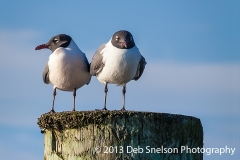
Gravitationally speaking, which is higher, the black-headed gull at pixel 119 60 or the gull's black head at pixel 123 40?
the gull's black head at pixel 123 40

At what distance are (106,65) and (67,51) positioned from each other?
101cm

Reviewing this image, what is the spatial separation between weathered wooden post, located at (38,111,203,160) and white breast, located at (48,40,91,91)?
378 centimetres

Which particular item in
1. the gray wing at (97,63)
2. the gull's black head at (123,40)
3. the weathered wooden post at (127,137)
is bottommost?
the weathered wooden post at (127,137)

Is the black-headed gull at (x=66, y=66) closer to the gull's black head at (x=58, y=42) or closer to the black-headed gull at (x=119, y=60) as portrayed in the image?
the gull's black head at (x=58, y=42)

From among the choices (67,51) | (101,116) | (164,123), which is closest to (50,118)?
(101,116)

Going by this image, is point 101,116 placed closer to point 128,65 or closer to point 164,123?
point 164,123

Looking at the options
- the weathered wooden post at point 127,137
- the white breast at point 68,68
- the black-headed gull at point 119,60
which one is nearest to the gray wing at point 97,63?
the black-headed gull at point 119,60

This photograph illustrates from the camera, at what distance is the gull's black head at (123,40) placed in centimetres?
927

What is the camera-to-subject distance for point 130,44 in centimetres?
936

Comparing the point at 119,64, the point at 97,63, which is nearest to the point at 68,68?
the point at 97,63

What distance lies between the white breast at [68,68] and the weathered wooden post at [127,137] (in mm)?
3776

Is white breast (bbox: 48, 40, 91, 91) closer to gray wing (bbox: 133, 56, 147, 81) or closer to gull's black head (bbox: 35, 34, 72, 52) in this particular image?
gull's black head (bbox: 35, 34, 72, 52)

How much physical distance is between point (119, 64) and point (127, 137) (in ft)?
12.2

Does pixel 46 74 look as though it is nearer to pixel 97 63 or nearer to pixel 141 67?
pixel 97 63
